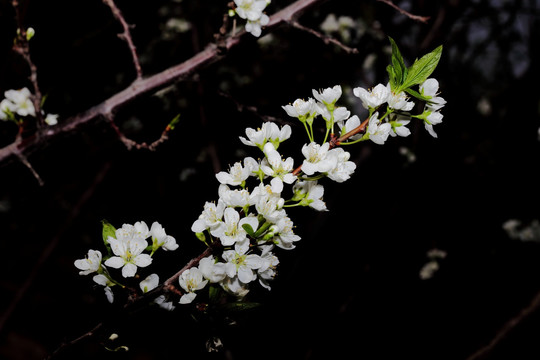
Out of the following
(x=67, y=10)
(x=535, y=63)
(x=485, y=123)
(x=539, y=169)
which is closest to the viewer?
(x=67, y=10)

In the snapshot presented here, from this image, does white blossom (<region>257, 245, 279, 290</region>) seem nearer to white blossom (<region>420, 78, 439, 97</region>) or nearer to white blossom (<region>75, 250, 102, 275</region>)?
white blossom (<region>75, 250, 102, 275</region>)

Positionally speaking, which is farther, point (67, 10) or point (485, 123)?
point (485, 123)

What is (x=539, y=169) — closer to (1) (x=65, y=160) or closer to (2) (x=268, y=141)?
(2) (x=268, y=141)

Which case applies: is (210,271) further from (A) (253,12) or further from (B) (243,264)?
(A) (253,12)

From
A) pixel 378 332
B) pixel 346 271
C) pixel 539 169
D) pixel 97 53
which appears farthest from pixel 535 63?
pixel 97 53

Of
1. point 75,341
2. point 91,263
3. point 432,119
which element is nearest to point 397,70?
point 432,119

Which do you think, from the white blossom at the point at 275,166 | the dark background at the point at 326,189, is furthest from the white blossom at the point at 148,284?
the dark background at the point at 326,189

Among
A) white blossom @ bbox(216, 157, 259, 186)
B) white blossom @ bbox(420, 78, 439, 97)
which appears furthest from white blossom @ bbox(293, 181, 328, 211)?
white blossom @ bbox(420, 78, 439, 97)
